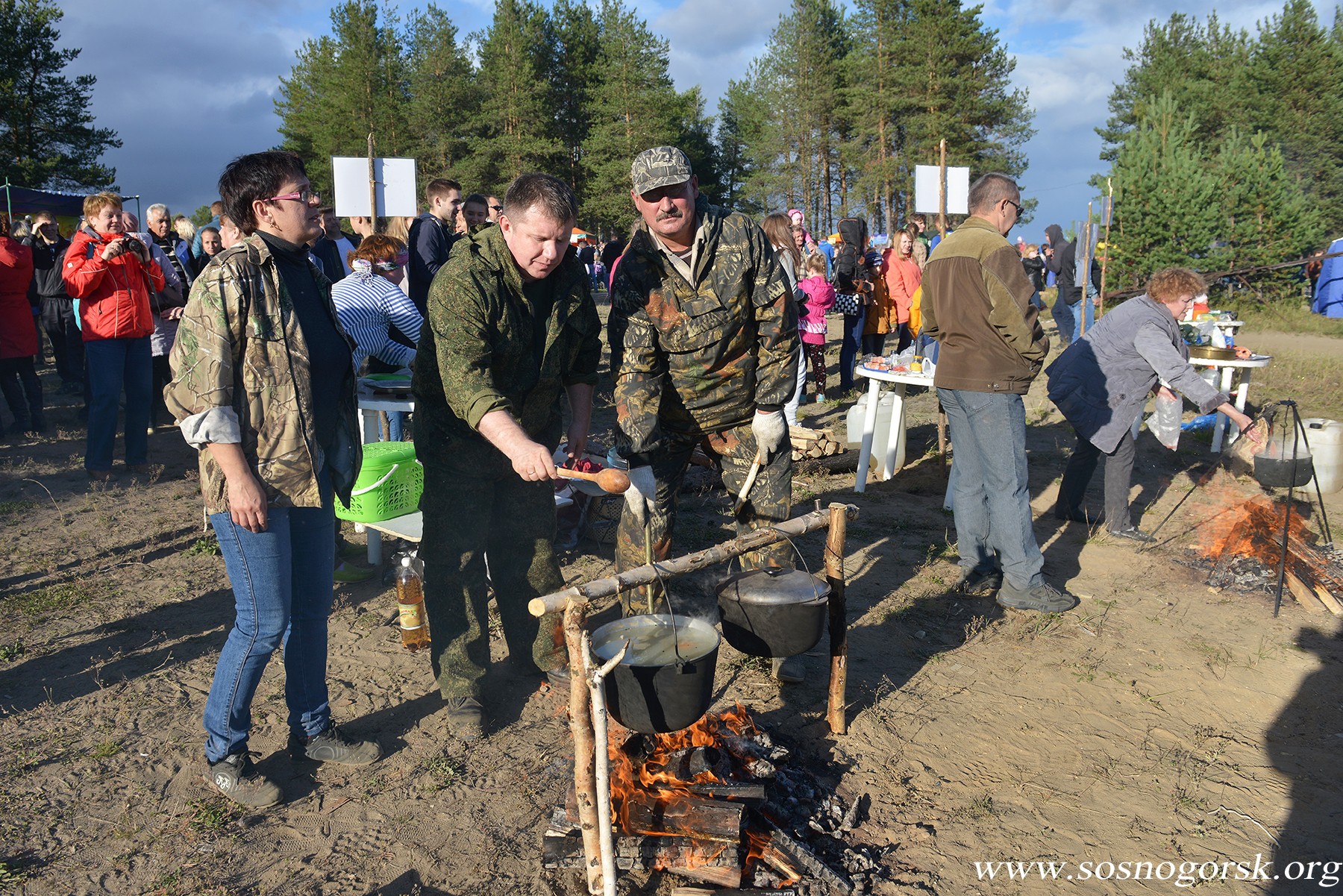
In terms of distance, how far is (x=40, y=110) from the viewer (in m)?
30.1

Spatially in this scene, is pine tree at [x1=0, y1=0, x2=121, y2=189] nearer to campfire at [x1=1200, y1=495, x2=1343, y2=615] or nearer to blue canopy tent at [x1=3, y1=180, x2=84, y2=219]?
blue canopy tent at [x1=3, y1=180, x2=84, y2=219]

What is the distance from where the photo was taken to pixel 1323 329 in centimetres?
1628

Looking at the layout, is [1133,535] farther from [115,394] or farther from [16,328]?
[16,328]

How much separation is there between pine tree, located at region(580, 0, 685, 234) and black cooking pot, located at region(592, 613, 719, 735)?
3651cm

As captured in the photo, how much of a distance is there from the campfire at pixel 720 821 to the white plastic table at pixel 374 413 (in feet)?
7.53

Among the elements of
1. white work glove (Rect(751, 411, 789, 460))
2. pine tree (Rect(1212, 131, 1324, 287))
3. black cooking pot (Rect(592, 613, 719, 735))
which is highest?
pine tree (Rect(1212, 131, 1324, 287))

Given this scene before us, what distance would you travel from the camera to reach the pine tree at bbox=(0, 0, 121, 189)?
95.3 ft

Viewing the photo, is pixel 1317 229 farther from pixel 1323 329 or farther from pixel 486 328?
pixel 486 328

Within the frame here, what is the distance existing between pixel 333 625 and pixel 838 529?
113 inches

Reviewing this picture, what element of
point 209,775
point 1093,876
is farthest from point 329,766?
point 1093,876

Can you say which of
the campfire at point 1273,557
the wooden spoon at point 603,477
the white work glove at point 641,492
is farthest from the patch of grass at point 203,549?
the campfire at point 1273,557

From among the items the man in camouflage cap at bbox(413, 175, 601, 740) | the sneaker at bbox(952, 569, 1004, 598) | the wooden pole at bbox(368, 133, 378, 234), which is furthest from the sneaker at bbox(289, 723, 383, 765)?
the wooden pole at bbox(368, 133, 378, 234)

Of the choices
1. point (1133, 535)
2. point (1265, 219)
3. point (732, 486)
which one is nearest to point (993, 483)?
point (732, 486)

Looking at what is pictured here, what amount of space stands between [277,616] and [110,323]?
5200mm
